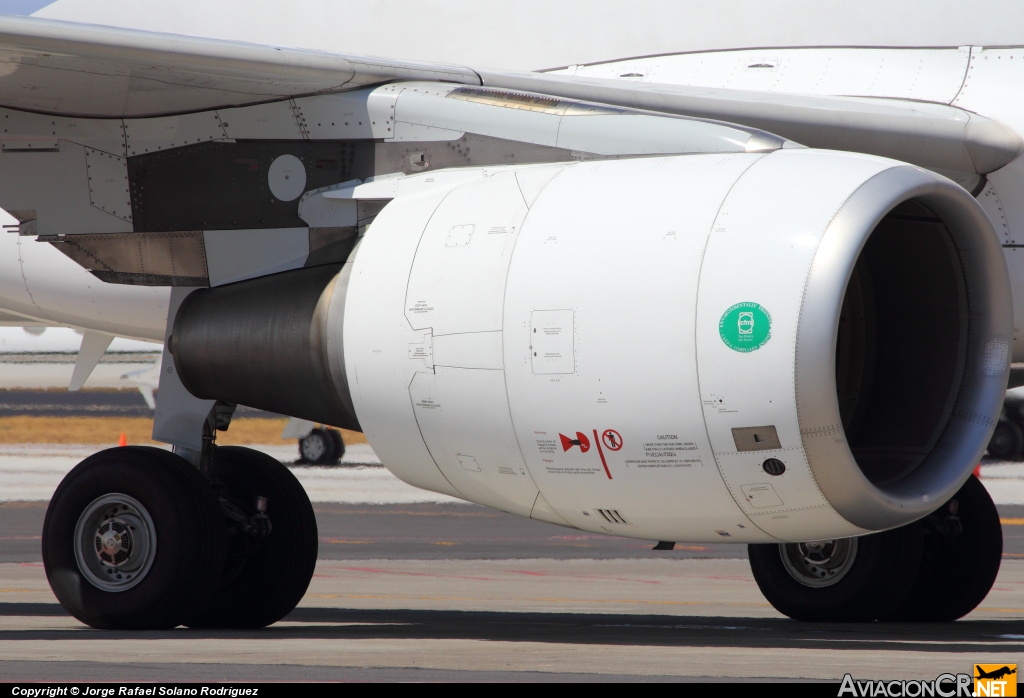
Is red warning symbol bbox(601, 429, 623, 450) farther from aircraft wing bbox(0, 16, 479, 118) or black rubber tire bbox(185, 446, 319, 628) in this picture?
black rubber tire bbox(185, 446, 319, 628)

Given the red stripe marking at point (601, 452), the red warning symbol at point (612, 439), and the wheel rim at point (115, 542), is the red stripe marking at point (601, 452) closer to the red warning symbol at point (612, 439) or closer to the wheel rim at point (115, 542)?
the red warning symbol at point (612, 439)

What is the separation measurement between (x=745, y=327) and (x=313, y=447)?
838 inches

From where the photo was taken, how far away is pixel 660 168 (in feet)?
20.6

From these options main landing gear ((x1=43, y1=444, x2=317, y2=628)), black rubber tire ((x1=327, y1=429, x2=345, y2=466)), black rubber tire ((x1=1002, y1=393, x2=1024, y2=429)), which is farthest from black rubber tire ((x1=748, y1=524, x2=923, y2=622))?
black rubber tire ((x1=327, y1=429, x2=345, y2=466))

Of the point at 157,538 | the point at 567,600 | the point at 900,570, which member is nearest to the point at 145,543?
the point at 157,538

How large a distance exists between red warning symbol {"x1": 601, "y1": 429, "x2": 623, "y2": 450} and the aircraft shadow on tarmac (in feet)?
3.83

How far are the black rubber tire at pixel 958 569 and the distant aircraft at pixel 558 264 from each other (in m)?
0.02

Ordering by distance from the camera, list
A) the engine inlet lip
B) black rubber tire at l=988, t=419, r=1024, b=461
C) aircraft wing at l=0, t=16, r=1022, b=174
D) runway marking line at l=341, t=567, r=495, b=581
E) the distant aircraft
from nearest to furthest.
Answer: the engine inlet lip < the distant aircraft < aircraft wing at l=0, t=16, r=1022, b=174 < runway marking line at l=341, t=567, r=495, b=581 < black rubber tire at l=988, t=419, r=1024, b=461

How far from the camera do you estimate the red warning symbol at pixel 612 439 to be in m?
5.95

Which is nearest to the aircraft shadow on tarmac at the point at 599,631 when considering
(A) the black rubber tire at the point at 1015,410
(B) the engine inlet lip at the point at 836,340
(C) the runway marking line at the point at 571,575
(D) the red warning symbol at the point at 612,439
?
(B) the engine inlet lip at the point at 836,340

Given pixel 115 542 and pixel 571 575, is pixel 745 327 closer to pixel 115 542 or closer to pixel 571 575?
pixel 115 542

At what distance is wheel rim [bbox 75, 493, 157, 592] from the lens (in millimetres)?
7551

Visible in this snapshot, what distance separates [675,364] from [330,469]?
20.9 m

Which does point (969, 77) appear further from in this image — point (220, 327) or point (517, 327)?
point (220, 327)
